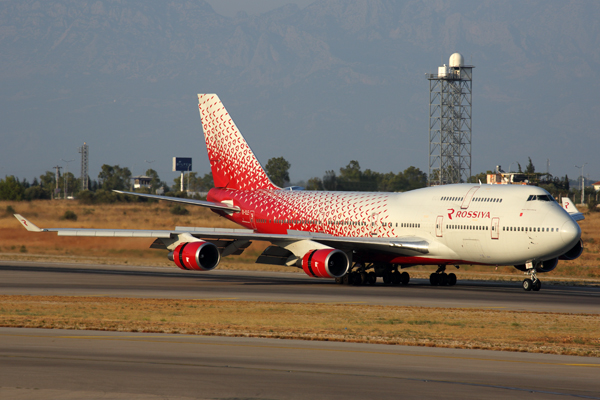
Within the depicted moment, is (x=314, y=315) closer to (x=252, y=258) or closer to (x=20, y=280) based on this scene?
(x=20, y=280)

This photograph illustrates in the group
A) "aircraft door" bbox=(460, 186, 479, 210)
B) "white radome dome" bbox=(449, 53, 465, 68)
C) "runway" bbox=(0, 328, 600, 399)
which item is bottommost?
"runway" bbox=(0, 328, 600, 399)

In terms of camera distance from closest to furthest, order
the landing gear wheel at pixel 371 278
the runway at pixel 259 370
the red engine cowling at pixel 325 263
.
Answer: the runway at pixel 259 370
the red engine cowling at pixel 325 263
the landing gear wheel at pixel 371 278

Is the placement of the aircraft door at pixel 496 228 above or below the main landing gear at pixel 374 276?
above

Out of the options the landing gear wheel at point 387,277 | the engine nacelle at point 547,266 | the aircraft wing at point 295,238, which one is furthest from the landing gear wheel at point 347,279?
the engine nacelle at point 547,266

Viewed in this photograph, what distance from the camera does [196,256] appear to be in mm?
37094

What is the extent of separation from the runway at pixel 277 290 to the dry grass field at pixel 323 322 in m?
2.50

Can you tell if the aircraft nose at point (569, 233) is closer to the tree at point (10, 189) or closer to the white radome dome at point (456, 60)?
the white radome dome at point (456, 60)

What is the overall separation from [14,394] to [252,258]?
131 ft

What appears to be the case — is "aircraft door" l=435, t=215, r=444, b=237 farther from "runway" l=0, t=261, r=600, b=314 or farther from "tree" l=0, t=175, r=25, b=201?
"tree" l=0, t=175, r=25, b=201

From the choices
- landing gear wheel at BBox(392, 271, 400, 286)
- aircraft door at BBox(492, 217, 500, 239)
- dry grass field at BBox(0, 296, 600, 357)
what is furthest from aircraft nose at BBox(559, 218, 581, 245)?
landing gear wheel at BBox(392, 271, 400, 286)

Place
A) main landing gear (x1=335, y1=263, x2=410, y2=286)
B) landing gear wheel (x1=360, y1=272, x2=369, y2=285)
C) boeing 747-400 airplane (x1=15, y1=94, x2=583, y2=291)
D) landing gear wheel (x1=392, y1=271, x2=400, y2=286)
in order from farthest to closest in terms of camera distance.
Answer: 1. landing gear wheel (x1=392, y1=271, x2=400, y2=286)
2. landing gear wheel (x1=360, y1=272, x2=369, y2=285)
3. main landing gear (x1=335, y1=263, x2=410, y2=286)
4. boeing 747-400 airplane (x1=15, y1=94, x2=583, y2=291)

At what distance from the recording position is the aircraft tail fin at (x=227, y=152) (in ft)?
159

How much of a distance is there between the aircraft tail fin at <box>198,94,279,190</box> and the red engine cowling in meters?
12.0

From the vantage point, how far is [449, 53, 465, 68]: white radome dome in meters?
109
